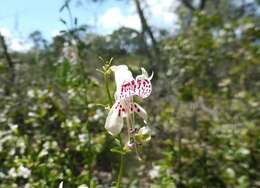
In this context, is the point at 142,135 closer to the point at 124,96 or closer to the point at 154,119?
the point at 124,96

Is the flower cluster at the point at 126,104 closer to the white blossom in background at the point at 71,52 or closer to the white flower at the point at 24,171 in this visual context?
the white flower at the point at 24,171

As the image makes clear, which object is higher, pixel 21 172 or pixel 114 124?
pixel 114 124

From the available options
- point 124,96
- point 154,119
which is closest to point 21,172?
point 124,96

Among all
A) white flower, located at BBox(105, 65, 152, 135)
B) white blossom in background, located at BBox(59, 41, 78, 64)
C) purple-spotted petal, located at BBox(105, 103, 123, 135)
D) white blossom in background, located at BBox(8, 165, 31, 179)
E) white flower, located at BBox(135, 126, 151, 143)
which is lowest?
white blossom in background, located at BBox(8, 165, 31, 179)

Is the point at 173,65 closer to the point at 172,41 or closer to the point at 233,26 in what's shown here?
the point at 172,41

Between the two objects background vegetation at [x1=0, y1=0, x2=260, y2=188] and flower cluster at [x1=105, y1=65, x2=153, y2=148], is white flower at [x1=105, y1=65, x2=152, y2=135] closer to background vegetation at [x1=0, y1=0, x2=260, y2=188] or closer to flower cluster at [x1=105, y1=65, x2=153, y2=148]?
flower cluster at [x1=105, y1=65, x2=153, y2=148]

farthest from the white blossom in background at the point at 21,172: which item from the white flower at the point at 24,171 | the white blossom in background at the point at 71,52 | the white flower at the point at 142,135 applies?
the white flower at the point at 142,135

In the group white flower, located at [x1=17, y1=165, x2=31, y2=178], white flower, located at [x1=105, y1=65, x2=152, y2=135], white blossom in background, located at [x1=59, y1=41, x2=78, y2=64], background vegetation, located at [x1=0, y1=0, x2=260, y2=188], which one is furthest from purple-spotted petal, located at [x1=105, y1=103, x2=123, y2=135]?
white blossom in background, located at [x1=59, y1=41, x2=78, y2=64]
